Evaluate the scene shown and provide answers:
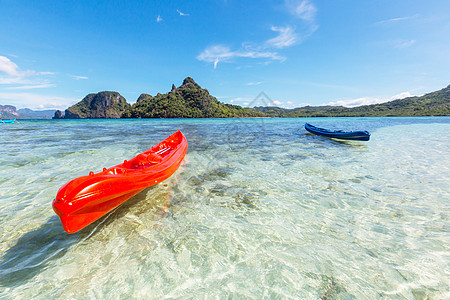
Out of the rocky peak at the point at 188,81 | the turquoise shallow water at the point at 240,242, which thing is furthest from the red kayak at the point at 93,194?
the rocky peak at the point at 188,81

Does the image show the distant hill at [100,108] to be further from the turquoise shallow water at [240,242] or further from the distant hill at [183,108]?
the turquoise shallow water at [240,242]

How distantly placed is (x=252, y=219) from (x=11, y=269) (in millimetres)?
4668

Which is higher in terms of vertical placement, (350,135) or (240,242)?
(350,135)

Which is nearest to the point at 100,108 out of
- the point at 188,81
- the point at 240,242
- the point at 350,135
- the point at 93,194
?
the point at 188,81

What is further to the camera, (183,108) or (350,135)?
(183,108)

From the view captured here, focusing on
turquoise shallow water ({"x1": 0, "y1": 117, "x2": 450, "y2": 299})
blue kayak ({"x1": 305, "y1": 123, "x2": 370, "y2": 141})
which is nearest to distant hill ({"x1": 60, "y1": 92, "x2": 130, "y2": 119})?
blue kayak ({"x1": 305, "y1": 123, "x2": 370, "y2": 141})

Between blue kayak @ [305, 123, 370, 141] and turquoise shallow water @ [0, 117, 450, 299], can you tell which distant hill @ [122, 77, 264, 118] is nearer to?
blue kayak @ [305, 123, 370, 141]

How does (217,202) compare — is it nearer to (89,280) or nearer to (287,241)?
(287,241)

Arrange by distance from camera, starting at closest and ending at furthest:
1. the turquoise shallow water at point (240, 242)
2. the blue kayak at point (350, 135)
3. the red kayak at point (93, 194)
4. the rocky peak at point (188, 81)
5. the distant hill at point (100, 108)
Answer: the turquoise shallow water at point (240, 242), the red kayak at point (93, 194), the blue kayak at point (350, 135), the rocky peak at point (188, 81), the distant hill at point (100, 108)

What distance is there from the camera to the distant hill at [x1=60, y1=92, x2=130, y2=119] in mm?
182775

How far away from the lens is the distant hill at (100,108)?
183 metres

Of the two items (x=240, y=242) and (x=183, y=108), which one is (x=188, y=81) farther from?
(x=240, y=242)

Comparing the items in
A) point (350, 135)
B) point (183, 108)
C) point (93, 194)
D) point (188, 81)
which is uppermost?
point (188, 81)

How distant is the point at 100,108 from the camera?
186625 mm
